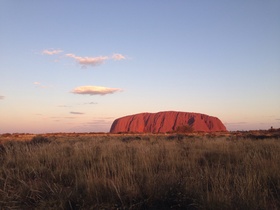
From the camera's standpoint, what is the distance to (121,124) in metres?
148

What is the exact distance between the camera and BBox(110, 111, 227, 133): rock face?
5236 inches

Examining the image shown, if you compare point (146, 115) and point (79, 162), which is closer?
point (79, 162)

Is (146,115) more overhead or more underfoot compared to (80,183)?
more overhead

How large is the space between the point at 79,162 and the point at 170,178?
3.54 meters

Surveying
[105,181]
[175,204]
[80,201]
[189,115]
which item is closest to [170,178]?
[175,204]

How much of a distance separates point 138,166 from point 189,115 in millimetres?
136753

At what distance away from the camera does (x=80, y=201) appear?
14.4 feet

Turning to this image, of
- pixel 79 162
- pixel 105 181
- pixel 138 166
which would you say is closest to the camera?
pixel 105 181

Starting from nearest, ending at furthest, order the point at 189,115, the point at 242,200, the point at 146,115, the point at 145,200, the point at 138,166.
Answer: the point at 242,200, the point at 145,200, the point at 138,166, the point at 189,115, the point at 146,115

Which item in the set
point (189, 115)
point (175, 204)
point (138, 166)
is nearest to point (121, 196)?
point (175, 204)

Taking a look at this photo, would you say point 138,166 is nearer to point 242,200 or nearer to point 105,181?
point 105,181

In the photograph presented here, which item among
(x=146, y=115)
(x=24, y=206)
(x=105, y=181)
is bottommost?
(x=24, y=206)

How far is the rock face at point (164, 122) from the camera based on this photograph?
133 m

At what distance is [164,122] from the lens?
139375mm
